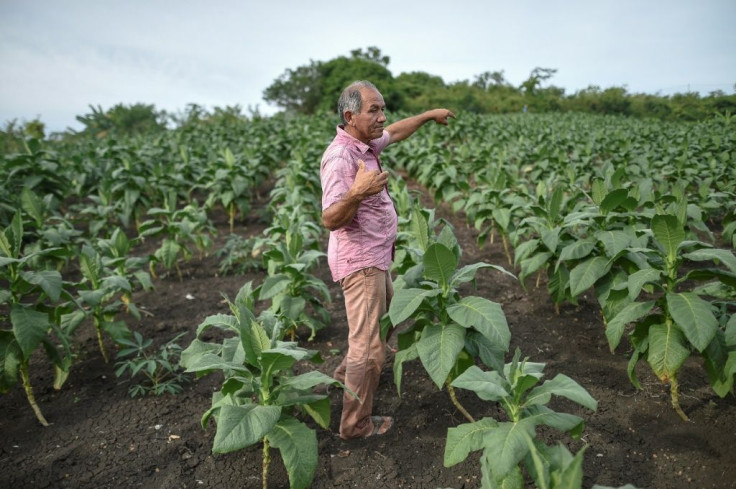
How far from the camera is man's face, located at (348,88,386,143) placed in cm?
262

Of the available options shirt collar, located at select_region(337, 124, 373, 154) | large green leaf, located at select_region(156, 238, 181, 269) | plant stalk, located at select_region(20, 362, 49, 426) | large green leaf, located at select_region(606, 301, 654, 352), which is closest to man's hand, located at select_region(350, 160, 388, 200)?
shirt collar, located at select_region(337, 124, 373, 154)

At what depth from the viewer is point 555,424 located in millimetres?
1913

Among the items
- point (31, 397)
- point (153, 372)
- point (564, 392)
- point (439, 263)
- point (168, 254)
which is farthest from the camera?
point (168, 254)

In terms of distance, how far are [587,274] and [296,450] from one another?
218 cm

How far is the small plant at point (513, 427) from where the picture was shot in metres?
1.69

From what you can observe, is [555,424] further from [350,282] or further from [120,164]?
[120,164]

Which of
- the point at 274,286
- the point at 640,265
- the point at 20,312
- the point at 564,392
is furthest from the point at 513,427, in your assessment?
the point at 20,312

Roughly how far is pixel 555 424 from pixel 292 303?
2250mm

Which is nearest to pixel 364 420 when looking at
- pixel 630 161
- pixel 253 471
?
pixel 253 471

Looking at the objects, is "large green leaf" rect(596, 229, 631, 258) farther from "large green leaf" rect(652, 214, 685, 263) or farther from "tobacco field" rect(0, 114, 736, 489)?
"large green leaf" rect(652, 214, 685, 263)

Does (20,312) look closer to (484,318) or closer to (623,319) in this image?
(484,318)

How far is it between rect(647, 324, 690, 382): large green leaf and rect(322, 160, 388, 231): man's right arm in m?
1.69

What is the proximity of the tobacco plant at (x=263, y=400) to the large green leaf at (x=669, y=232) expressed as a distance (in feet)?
6.22

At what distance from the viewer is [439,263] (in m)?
2.52
